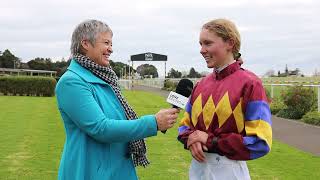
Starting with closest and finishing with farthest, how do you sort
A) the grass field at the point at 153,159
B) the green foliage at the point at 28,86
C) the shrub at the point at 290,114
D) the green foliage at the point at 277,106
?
the grass field at the point at 153,159 < the shrub at the point at 290,114 < the green foliage at the point at 277,106 < the green foliage at the point at 28,86

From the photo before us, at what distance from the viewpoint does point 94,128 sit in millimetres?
3156

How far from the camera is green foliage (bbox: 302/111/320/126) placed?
1530 centimetres

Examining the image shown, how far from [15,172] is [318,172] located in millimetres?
4708

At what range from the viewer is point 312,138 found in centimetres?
1233

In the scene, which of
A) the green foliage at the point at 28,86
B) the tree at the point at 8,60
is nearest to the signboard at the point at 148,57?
the green foliage at the point at 28,86

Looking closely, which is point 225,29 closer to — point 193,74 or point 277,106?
point 277,106

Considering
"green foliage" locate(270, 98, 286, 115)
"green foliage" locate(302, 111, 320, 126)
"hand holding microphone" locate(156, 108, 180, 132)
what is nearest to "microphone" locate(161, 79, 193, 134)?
A: "hand holding microphone" locate(156, 108, 180, 132)

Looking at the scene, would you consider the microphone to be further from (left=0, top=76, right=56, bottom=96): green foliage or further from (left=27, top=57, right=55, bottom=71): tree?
(left=27, top=57, right=55, bottom=71): tree

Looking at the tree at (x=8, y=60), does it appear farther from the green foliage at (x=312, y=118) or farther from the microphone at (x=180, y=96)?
the microphone at (x=180, y=96)

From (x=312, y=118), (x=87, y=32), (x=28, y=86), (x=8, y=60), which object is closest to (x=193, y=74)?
(x=28, y=86)

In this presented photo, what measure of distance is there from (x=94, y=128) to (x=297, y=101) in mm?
15425

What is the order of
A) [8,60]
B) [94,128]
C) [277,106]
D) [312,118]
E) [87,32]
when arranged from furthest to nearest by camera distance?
[8,60] → [277,106] → [312,118] → [87,32] → [94,128]

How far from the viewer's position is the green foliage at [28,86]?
3453 cm

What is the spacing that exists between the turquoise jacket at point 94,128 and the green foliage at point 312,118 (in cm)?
1259
